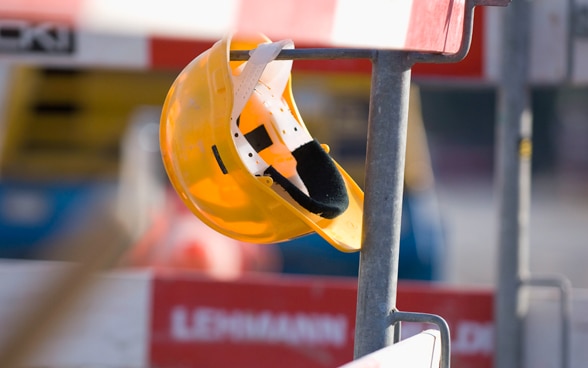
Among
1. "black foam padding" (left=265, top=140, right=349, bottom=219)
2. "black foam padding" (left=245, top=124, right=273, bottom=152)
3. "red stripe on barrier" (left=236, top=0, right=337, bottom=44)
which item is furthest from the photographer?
"black foam padding" (left=245, top=124, right=273, bottom=152)

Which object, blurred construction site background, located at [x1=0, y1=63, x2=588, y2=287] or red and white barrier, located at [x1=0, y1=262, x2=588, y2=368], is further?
blurred construction site background, located at [x1=0, y1=63, x2=588, y2=287]

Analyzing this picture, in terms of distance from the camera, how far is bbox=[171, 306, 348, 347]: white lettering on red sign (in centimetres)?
363

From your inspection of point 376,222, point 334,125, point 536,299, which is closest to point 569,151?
point 334,125

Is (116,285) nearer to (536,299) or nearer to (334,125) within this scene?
(536,299)

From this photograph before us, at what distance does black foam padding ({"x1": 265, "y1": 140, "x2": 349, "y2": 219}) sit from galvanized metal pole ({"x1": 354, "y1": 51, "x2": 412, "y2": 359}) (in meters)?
0.12

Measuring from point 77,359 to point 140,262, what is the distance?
2.14m

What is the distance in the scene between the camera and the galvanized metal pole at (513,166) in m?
3.28

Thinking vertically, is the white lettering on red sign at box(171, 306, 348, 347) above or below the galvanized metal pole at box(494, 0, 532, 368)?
below

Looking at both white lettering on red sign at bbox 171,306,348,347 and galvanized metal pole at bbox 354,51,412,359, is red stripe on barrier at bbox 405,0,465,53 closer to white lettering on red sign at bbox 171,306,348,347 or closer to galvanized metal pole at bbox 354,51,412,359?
galvanized metal pole at bbox 354,51,412,359

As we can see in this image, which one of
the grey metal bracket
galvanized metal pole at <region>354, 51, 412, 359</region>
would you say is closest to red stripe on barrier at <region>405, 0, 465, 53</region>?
galvanized metal pole at <region>354, 51, 412, 359</region>

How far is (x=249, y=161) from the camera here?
190 cm

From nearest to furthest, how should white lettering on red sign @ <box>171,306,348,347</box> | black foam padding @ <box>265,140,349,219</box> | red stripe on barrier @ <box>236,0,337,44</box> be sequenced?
1. red stripe on barrier @ <box>236,0,337,44</box>
2. black foam padding @ <box>265,140,349,219</box>
3. white lettering on red sign @ <box>171,306,348,347</box>

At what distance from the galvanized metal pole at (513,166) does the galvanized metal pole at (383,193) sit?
152 cm

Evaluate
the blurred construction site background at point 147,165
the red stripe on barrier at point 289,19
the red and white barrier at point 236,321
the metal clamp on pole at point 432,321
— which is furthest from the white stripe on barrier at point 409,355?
the blurred construction site background at point 147,165
